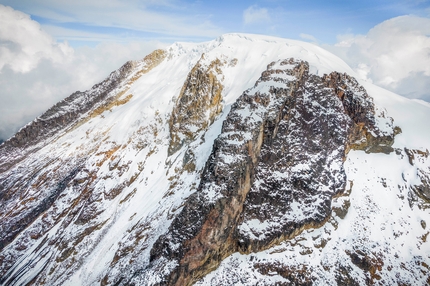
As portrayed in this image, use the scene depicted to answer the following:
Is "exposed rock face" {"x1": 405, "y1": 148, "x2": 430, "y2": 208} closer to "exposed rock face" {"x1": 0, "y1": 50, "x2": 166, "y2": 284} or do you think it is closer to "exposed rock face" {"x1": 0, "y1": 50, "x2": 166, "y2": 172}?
"exposed rock face" {"x1": 0, "y1": 50, "x2": 166, "y2": 284}

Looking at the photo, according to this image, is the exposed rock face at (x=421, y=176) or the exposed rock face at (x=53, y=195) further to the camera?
the exposed rock face at (x=53, y=195)

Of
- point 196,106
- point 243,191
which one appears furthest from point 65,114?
point 243,191

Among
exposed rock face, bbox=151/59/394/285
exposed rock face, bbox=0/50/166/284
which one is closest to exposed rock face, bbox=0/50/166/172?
exposed rock face, bbox=0/50/166/284

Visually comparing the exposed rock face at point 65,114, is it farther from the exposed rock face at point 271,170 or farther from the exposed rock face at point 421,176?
the exposed rock face at point 421,176

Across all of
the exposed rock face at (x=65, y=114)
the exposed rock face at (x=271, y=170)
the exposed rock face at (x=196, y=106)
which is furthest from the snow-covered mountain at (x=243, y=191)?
the exposed rock face at (x=65, y=114)

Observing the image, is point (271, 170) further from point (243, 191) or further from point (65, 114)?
point (65, 114)

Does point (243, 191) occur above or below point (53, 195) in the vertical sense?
above
